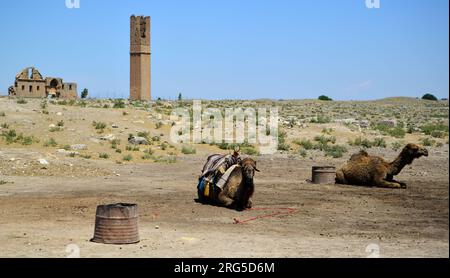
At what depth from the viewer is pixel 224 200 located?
14.4 meters

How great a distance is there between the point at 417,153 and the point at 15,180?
11.3 meters

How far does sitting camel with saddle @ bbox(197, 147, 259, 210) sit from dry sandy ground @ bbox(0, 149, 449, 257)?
355 millimetres

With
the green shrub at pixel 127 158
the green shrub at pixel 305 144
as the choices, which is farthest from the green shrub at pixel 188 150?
the green shrub at pixel 305 144

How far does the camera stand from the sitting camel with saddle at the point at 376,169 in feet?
57.7

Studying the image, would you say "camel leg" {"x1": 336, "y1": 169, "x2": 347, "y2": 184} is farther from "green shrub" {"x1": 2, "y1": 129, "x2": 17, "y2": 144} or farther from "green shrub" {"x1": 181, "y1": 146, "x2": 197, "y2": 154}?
"green shrub" {"x1": 2, "y1": 129, "x2": 17, "y2": 144}

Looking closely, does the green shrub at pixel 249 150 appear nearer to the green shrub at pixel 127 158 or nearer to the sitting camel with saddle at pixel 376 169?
the green shrub at pixel 127 158

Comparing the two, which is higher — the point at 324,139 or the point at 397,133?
the point at 397,133

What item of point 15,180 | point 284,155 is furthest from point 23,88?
point 15,180

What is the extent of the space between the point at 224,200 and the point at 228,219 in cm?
132

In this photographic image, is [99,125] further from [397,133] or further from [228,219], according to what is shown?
[228,219]

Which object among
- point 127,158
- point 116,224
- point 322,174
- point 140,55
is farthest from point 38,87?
point 116,224

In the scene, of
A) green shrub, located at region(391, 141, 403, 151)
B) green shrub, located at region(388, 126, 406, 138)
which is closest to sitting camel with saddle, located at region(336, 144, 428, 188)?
green shrub, located at region(391, 141, 403, 151)

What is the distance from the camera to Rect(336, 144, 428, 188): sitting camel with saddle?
17578mm
